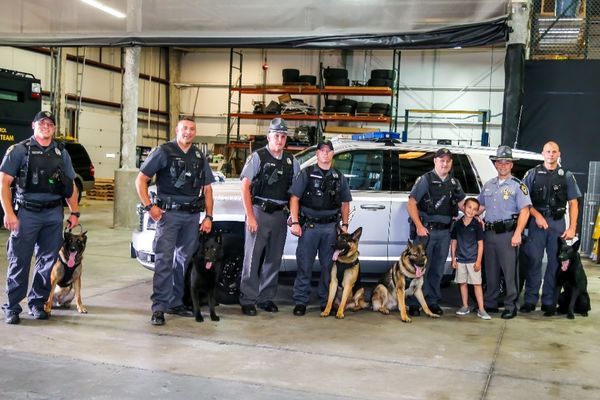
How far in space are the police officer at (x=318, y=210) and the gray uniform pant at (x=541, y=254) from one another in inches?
83.3

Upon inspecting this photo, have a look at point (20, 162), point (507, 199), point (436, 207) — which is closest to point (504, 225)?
point (507, 199)

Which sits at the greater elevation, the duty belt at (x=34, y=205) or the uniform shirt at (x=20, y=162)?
the uniform shirt at (x=20, y=162)

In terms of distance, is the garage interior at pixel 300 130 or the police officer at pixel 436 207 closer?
the garage interior at pixel 300 130

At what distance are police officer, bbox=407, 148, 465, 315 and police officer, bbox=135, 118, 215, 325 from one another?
213cm

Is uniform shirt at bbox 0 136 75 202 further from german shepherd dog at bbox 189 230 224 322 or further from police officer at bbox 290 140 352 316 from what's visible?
police officer at bbox 290 140 352 316

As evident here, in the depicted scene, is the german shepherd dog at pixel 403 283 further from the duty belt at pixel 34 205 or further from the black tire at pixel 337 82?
the black tire at pixel 337 82

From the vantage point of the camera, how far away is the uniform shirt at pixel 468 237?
6.53 meters

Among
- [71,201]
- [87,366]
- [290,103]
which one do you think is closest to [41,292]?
[71,201]

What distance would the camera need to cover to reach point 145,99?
2692cm

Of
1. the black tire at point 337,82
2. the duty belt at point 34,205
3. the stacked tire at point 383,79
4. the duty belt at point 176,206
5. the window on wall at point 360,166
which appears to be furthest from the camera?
the black tire at point 337,82

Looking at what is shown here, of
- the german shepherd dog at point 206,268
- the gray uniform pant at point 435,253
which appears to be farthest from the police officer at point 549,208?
the german shepherd dog at point 206,268

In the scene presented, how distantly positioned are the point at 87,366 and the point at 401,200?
12.0 feet

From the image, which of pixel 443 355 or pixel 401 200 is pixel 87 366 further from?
pixel 401 200

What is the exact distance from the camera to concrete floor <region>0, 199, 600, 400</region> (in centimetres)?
421
